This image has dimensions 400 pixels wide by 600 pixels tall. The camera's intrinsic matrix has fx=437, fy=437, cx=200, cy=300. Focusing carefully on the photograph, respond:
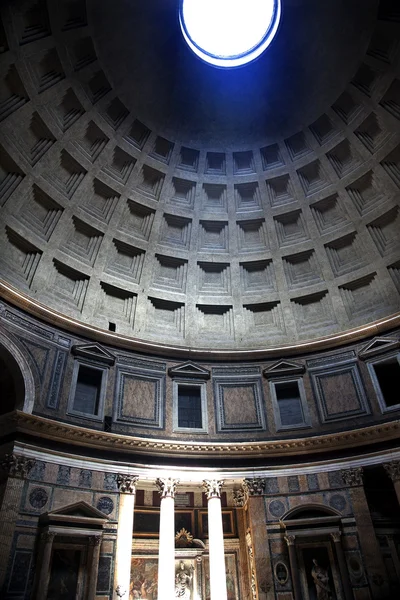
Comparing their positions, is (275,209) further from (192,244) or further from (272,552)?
(272,552)

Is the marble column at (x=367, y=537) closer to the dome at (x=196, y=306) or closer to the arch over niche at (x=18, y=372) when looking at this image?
the dome at (x=196, y=306)

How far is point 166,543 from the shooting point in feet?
51.1

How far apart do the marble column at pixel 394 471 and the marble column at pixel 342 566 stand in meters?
2.66

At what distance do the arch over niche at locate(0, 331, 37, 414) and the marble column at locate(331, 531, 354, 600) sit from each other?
11.5 meters

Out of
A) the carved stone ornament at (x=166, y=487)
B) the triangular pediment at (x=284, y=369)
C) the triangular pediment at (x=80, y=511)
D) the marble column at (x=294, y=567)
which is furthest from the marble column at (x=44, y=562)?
the triangular pediment at (x=284, y=369)

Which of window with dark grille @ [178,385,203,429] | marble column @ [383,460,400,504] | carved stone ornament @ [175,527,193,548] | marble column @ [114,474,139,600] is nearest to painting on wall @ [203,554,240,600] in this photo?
carved stone ornament @ [175,527,193,548]

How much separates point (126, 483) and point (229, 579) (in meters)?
5.98

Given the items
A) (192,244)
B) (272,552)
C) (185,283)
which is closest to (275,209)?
(192,244)

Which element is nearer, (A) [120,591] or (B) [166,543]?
(A) [120,591]

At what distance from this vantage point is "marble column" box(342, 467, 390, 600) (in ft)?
46.9

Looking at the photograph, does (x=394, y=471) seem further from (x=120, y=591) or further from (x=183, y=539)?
(x=120, y=591)

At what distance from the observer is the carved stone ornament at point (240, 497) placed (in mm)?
17422

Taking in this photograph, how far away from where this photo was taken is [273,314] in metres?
21.7

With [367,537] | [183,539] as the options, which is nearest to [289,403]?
[367,537]
